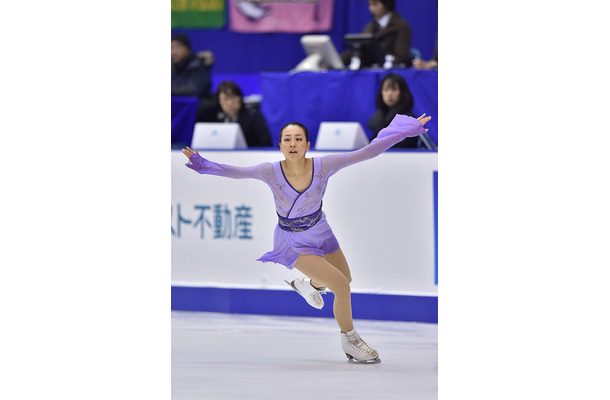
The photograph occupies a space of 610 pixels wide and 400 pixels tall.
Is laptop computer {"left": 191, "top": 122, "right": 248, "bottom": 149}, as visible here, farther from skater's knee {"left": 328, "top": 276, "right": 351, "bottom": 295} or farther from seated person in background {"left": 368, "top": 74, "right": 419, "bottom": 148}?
skater's knee {"left": 328, "top": 276, "right": 351, "bottom": 295}

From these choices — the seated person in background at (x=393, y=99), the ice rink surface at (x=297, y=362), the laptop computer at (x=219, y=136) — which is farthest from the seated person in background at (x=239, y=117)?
the ice rink surface at (x=297, y=362)

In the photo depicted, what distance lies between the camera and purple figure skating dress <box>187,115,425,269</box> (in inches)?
159

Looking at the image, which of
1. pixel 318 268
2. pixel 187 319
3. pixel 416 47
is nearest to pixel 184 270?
pixel 187 319

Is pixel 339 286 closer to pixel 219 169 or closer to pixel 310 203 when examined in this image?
pixel 310 203

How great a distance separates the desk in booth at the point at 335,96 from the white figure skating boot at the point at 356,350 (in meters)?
1.95

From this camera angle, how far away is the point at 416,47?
33.9 ft

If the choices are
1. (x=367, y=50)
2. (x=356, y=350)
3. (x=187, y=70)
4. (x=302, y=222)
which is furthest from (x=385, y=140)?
(x=187, y=70)

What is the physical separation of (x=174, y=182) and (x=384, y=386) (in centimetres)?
278

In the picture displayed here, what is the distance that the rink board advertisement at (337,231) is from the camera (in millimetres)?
5828

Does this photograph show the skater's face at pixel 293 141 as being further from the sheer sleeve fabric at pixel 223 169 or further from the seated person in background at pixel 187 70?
the seated person in background at pixel 187 70

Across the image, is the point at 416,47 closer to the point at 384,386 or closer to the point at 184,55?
the point at 184,55

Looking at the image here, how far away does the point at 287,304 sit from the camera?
5949mm

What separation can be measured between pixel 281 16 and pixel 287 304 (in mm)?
5767
